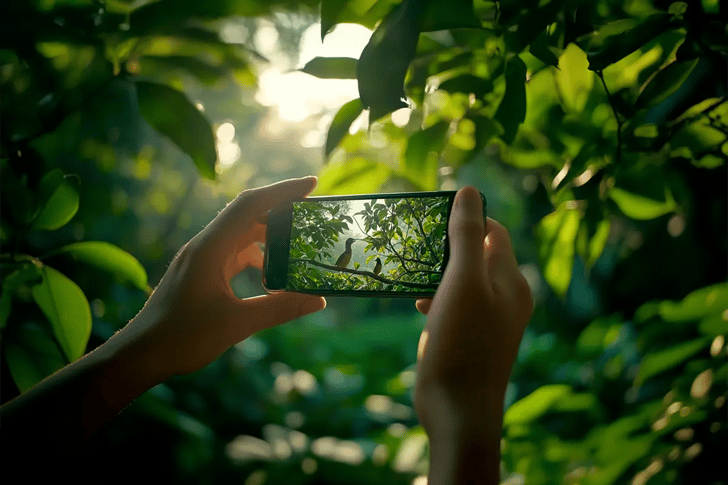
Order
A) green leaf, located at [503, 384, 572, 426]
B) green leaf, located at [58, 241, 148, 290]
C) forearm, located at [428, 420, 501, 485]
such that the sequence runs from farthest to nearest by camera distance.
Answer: green leaf, located at [503, 384, 572, 426]
green leaf, located at [58, 241, 148, 290]
forearm, located at [428, 420, 501, 485]

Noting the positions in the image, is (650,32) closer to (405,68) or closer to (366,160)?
(405,68)

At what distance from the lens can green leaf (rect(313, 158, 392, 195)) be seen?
0.55m

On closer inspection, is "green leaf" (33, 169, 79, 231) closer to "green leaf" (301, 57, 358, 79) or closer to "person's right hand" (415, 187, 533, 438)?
"green leaf" (301, 57, 358, 79)

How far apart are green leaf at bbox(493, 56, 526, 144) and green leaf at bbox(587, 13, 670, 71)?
0.05 metres

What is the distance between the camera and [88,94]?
1.51 ft

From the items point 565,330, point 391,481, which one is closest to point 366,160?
point 391,481

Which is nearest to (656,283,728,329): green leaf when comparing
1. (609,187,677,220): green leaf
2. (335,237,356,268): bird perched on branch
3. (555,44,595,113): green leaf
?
(609,187,677,220): green leaf

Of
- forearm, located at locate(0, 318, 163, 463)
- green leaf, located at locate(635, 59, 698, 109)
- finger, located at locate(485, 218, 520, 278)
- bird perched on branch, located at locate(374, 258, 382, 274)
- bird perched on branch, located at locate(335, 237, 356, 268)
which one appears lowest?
forearm, located at locate(0, 318, 163, 463)

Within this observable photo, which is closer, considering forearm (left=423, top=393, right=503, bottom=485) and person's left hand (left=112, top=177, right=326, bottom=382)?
forearm (left=423, top=393, right=503, bottom=485)

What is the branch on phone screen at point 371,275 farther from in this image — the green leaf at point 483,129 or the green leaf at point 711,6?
the green leaf at point 711,6

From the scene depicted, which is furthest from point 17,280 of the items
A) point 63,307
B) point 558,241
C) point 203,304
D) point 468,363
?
point 558,241

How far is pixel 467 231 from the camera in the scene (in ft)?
1.25

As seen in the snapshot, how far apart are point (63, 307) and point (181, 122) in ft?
0.71

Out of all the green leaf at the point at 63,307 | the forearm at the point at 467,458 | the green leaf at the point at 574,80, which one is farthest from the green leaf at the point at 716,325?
the green leaf at the point at 63,307
